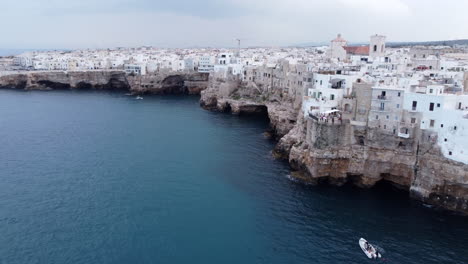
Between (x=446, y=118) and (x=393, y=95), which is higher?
(x=393, y=95)

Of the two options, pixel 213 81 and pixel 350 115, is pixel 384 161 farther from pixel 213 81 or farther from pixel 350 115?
pixel 213 81

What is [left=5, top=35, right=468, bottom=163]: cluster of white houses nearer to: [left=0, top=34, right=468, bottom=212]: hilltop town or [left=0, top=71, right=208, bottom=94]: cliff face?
[left=0, top=34, right=468, bottom=212]: hilltop town

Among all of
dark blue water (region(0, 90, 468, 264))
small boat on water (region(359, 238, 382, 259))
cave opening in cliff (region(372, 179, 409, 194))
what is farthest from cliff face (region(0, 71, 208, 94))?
small boat on water (region(359, 238, 382, 259))

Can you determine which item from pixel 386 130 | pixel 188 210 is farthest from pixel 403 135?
pixel 188 210

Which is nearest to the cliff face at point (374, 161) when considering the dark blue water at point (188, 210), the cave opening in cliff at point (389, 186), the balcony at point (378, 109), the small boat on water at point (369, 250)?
the cave opening in cliff at point (389, 186)

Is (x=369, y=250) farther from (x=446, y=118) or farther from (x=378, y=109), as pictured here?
(x=378, y=109)
